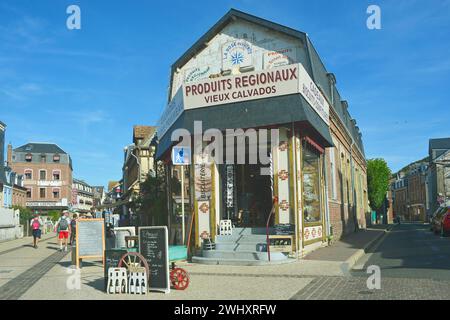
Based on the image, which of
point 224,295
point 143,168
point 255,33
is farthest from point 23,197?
point 224,295

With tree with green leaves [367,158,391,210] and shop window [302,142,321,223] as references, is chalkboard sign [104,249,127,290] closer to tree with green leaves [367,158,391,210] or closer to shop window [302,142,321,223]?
shop window [302,142,321,223]

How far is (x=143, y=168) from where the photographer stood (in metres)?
38.6

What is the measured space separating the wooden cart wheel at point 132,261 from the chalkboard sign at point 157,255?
0.45 ft

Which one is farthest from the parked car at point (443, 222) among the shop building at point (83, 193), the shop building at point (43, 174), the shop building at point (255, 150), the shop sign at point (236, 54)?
the shop building at point (83, 193)

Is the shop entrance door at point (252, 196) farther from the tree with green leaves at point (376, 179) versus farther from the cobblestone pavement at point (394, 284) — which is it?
the tree with green leaves at point (376, 179)

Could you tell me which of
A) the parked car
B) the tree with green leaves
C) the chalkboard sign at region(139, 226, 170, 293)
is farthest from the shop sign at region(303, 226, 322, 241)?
the tree with green leaves

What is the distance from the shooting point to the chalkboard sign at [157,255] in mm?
9109

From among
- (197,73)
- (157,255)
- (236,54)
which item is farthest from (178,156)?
(197,73)

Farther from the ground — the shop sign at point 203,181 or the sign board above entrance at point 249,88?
the sign board above entrance at point 249,88

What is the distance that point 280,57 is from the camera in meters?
18.7

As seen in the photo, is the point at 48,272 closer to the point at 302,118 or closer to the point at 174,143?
the point at 174,143

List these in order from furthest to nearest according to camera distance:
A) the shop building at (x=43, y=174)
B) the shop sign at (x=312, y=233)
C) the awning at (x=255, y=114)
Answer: the shop building at (x=43, y=174) < the shop sign at (x=312, y=233) < the awning at (x=255, y=114)

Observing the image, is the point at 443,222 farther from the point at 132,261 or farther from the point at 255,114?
the point at 132,261

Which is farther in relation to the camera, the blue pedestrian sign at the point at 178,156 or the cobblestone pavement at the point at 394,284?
the blue pedestrian sign at the point at 178,156
